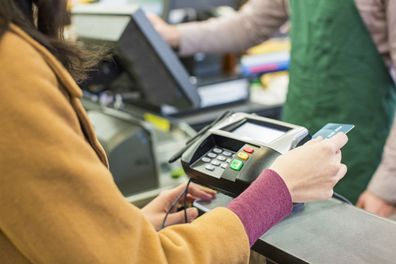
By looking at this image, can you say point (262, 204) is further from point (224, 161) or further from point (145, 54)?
point (145, 54)

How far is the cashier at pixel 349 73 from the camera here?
1.33 meters

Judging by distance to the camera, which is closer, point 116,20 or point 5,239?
point 5,239

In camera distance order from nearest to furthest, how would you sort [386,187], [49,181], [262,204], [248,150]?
[49,181]
[262,204]
[248,150]
[386,187]

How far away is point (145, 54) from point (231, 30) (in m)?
0.54

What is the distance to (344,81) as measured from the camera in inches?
55.0

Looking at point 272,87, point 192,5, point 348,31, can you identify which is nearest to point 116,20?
point 348,31

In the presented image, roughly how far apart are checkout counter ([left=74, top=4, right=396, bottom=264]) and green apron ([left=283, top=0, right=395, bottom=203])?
0.32 metres

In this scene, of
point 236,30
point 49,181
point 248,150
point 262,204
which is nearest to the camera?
point 49,181

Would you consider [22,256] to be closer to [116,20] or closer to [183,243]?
[183,243]

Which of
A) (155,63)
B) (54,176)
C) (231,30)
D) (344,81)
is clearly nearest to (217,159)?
(54,176)

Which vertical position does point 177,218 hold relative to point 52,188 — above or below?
below

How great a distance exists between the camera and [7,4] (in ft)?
1.96

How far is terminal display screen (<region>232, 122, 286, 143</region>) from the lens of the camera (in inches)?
34.4

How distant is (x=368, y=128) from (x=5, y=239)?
3.52 ft
